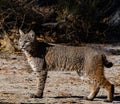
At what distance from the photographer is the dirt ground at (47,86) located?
10383 mm

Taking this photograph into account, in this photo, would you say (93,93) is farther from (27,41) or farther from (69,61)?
(27,41)

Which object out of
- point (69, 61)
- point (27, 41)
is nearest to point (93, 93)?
point (69, 61)

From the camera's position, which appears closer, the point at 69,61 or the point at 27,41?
the point at 27,41

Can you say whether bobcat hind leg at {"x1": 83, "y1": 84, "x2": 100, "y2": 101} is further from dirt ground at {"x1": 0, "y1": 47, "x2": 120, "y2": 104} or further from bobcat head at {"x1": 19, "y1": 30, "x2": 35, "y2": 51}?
bobcat head at {"x1": 19, "y1": 30, "x2": 35, "y2": 51}

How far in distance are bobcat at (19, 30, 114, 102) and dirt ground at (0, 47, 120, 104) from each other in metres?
0.33

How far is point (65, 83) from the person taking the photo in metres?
12.4

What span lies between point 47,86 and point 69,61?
5.12 ft

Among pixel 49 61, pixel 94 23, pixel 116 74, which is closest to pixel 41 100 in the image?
pixel 49 61

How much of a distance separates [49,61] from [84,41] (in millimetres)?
9887

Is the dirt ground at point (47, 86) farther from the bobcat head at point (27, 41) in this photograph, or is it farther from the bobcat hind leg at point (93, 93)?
the bobcat head at point (27, 41)

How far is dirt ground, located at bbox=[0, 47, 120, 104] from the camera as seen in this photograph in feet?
34.1

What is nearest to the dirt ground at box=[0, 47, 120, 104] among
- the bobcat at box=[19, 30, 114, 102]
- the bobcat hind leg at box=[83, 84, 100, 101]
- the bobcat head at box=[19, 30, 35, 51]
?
the bobcat hind leg at box=[83, 84, 100, 101]

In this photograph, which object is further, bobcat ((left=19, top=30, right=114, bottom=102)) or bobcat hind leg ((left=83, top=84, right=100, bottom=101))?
bobcat hind leg ((left=83, top=84, right=100, bottom=101))

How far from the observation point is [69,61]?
34.8 feet
